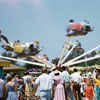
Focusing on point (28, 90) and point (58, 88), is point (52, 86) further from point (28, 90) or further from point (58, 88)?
point (28, 90)

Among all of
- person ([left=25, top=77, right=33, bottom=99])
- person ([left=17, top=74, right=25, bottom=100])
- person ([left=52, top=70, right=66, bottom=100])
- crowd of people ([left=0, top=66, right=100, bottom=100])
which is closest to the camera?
crowd of people ([left=0, top=66, right=100, bottom=100])

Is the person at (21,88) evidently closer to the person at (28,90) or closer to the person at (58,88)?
the person at (28,90)

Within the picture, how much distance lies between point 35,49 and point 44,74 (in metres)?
20.2

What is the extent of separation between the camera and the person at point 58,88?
927 cm

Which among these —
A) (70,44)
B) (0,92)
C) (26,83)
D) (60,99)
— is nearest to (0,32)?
(70,44)

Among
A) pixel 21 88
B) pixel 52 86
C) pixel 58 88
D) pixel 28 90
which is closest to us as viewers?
pixel 52 86

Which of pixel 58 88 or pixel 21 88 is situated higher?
pixel 21 88

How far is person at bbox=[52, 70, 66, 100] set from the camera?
9.27 metres

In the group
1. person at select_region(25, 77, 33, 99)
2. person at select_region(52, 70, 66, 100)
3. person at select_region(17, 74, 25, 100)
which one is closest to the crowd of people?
person at select_region(52, 70, 66, 100)

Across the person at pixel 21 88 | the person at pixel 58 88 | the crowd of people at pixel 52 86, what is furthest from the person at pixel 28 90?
the person at pixel 58 88

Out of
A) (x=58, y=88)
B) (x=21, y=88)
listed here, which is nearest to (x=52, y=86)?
(x=58, y=88)

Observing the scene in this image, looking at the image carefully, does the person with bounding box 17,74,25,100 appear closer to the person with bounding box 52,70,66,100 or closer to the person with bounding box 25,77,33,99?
the person with bounding box 25,77,33,99

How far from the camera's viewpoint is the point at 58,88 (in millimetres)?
9359

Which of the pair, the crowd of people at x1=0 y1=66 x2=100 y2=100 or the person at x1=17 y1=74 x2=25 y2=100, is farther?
the person at x1=17 y1=74 x2=25 y2=100
